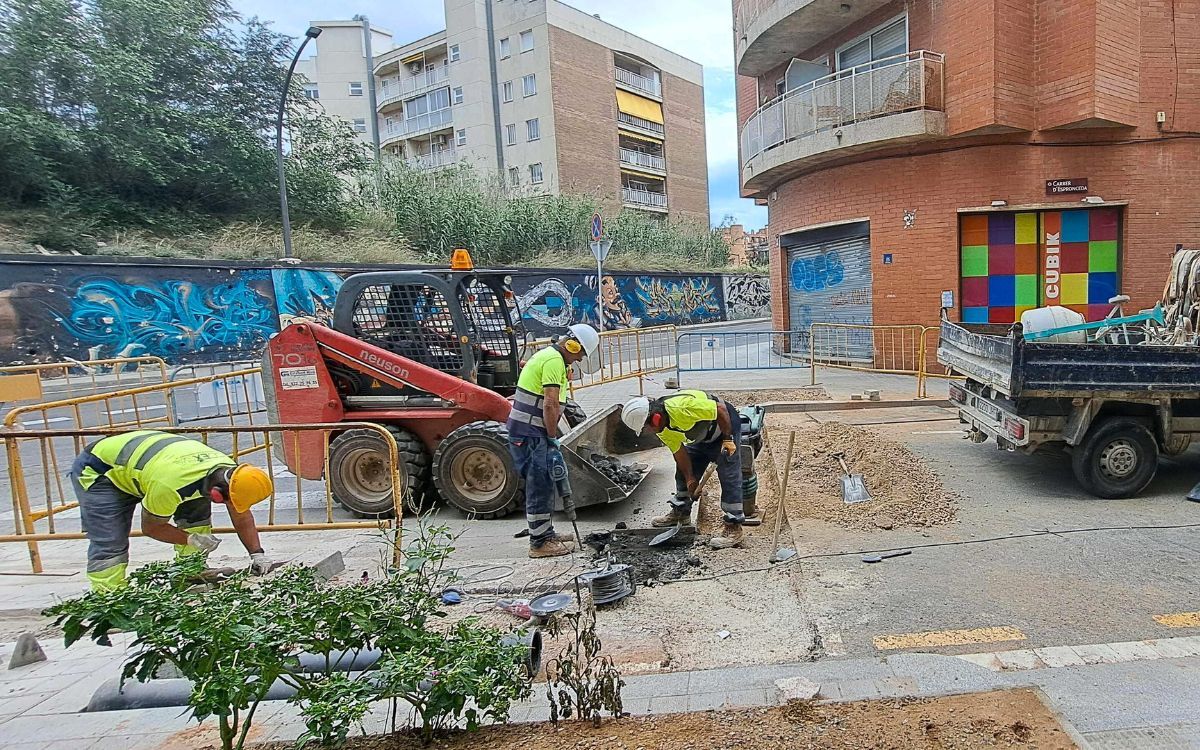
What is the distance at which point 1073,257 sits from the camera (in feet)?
39.9

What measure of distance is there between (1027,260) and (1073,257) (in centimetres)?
84

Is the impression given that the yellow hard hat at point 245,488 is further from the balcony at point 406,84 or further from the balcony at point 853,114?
the balcony at point 406,84

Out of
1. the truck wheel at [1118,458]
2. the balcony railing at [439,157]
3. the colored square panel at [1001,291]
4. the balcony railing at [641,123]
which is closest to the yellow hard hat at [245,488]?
the truck wheel at [1118,458]

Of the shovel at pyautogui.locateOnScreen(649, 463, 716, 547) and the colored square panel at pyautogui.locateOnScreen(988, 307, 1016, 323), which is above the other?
the colored square panel at pyautogui.locateOnScreen(988, 307, 1016, 323)

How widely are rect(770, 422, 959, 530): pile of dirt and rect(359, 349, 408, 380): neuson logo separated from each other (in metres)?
3.74

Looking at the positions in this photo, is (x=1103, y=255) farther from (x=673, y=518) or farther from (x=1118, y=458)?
(x=673, y=518)

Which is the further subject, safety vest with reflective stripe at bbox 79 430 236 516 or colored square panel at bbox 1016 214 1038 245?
colored square panel at bbox 1016 214 1038 245

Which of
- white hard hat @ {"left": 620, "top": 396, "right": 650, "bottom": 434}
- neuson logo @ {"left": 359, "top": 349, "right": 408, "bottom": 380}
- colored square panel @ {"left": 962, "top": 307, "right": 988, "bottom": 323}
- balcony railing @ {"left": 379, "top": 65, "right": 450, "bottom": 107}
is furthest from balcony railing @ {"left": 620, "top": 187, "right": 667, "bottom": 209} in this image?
white hard hat @ {"left": 620, "top": 396, "right": 650, "bottom": 434}

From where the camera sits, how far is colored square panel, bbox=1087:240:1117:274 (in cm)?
1208

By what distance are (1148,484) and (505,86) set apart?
141 ft

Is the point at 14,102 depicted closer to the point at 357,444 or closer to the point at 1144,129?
the point at 357,444

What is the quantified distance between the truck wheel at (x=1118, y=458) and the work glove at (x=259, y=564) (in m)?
6.57

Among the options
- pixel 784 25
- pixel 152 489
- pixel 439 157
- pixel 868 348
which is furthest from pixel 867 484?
pixel 439 157

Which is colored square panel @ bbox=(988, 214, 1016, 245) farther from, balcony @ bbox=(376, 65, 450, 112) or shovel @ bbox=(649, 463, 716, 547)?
balcony @ bbox=(376, 65, 450, 112)
